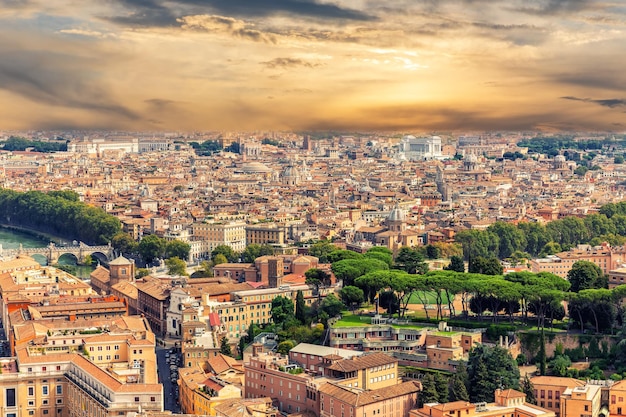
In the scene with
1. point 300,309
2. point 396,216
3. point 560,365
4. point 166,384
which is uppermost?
point 396,216

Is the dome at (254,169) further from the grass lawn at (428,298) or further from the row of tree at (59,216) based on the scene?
the grass lawn at (428,298)

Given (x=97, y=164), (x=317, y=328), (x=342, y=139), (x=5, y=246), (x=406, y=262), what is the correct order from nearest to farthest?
(x=317, y=328) < (x=406, y=262) < (x=5, y=246) < (x=97, y=164) < (x=342, y=139)

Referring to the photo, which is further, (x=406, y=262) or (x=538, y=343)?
(x=406, y=262)

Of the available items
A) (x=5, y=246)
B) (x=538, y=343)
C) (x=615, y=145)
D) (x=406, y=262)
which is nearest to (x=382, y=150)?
(x=615, y=145)

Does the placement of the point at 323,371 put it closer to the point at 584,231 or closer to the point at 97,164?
the point at 584,231

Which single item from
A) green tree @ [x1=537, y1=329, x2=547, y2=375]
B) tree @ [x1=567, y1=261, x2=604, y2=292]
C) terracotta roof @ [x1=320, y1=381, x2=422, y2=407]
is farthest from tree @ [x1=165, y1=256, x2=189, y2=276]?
terracotta roof @ [x1=320, y1=381, x2=422, y2=407]

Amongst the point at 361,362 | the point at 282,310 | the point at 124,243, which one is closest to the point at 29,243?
the point at 124,243

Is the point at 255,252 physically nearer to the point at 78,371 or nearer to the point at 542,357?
the point at 542,357
